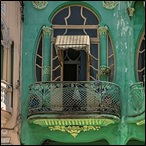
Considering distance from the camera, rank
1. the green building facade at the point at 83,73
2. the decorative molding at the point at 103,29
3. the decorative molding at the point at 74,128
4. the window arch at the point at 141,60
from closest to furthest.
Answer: the green building facade at the point at 83,73, the decorative molding at the point at 74,128, the window arch at the point at 141,60, the decorative molding at the point at 103,29

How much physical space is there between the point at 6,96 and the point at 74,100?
7.00 ft

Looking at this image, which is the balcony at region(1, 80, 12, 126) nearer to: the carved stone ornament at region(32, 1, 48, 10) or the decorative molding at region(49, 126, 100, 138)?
the decorative molding at region(49, 126, 100, 138)

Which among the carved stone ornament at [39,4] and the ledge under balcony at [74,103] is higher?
the carved stone ornament at [39,4]

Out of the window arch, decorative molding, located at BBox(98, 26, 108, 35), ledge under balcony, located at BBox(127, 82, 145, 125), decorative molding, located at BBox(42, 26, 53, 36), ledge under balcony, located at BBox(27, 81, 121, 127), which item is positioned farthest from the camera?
decorative molding, located at BBox(42, 26, 53, 36)

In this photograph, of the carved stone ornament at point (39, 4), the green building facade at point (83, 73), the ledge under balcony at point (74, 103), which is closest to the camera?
the ledge under balcony at point (74, 103)

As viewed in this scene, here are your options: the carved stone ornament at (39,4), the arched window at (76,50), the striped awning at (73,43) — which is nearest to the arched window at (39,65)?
the arched window at (76,50)

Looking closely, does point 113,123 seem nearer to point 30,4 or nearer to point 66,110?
point 66,110

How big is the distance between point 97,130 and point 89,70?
6.32ft

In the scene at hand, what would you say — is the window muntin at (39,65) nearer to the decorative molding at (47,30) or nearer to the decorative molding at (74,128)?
the decorative molding at (47,30)

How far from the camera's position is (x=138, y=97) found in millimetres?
17469

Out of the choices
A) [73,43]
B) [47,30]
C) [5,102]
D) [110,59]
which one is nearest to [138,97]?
[110,59]

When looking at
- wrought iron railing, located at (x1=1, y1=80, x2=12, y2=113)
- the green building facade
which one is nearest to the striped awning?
the green building facade

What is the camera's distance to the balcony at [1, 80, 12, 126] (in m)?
17.6

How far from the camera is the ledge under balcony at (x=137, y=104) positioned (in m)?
17.2
